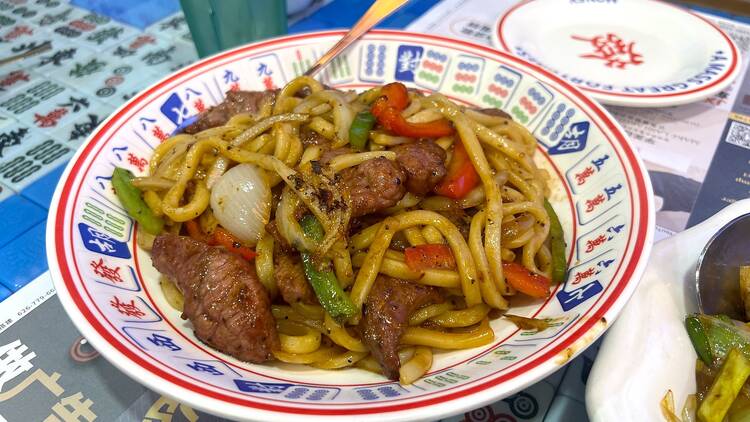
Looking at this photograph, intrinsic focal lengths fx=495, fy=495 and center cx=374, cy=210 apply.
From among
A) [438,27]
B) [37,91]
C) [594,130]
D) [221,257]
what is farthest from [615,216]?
[37,91]

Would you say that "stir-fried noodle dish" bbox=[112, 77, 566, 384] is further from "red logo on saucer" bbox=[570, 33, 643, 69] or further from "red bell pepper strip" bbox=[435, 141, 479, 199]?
"red logo on saucer" bbox=[570, 33, 643, 69]

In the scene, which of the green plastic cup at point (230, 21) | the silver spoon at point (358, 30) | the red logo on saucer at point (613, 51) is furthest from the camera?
the red logo on saucer at point (613, 51)

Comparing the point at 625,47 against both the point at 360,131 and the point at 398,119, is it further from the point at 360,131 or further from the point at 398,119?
the point at 360,131

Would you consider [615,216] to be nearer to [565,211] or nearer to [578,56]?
[565,211]

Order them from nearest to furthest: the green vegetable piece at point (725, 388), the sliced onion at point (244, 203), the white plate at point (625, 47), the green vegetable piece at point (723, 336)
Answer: the green vegetable piece at point (725, 388) < the green vegetable piece at point (723, 336) < the sliced onion at point (244, 203) < the white plate at point (625, 47)

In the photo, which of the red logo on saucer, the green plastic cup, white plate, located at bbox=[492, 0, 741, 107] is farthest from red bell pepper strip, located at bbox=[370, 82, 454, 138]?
the red logo on saucer

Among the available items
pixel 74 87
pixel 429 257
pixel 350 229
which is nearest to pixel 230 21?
pixel 74 87

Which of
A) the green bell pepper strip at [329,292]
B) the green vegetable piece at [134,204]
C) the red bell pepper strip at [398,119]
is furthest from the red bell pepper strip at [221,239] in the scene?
the red bell pepper strip at [398,119]

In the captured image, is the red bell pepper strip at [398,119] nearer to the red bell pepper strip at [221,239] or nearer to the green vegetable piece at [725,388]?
the red bell pepper strip at [221,239]
